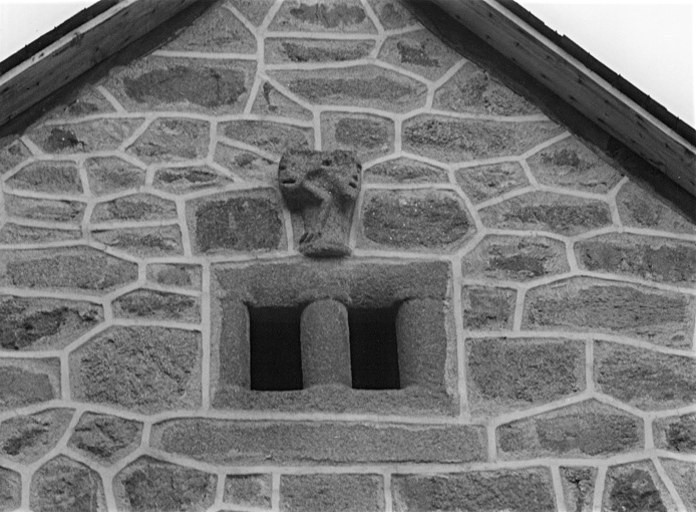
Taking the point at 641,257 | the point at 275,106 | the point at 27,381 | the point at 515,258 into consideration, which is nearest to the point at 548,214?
the point at 515,258

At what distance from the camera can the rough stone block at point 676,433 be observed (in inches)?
234

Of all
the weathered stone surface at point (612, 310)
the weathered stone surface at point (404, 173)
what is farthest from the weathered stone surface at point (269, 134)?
the weathered stone surface at point (612, 310)

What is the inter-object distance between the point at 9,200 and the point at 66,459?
1071mm

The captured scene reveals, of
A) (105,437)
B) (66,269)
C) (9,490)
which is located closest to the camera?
(9,490)

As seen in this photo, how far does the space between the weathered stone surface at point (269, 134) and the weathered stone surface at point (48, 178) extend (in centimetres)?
57

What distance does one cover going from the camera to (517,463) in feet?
19.2

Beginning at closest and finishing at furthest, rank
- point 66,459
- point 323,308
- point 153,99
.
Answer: point 66,459 → point 323,308 → point 153,99

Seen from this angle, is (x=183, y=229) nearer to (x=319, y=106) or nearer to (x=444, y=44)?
(x=319, y=106)

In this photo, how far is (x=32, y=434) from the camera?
5797 millimetres

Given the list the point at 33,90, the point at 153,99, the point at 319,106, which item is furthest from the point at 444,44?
the point at 33,90

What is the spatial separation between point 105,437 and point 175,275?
0.67m

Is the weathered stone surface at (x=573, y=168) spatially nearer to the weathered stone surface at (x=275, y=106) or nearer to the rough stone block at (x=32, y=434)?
the weathered stone surface at (x=275, y=106)

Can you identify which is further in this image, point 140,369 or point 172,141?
point 172,141

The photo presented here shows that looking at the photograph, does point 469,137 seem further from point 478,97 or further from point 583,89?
point 583,89
